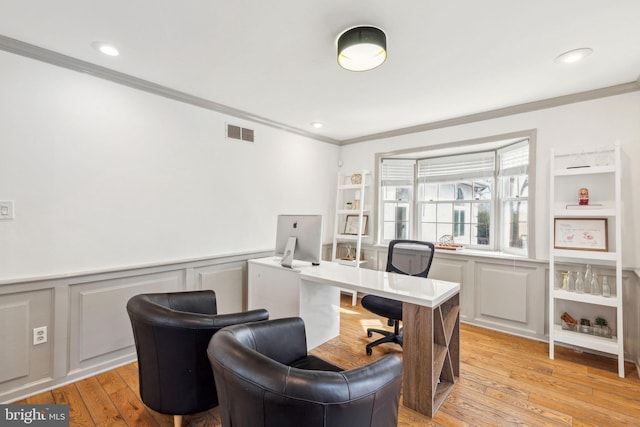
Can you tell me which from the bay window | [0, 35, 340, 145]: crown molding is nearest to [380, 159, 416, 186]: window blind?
the bay window

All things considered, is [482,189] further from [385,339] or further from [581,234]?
[385,339]

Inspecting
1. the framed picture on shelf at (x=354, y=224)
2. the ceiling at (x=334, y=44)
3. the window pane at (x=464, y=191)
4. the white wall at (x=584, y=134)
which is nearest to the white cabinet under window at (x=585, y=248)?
the white wall at (x=584, y=134)

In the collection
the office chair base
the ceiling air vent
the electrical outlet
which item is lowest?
the office chair base

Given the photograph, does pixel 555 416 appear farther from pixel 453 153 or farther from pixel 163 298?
pixel 453 153

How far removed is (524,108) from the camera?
3.09 m

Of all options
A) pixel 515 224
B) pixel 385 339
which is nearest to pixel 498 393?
pixel 385 339

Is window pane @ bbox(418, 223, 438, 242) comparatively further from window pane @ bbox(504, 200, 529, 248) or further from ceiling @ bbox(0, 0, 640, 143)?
ceiling @ bbox(0, 0, 640, 143)

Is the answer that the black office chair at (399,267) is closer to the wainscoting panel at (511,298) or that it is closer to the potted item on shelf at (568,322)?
the wainscoting panel at (511,298)

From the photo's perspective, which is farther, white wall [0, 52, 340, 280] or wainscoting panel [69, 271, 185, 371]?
wainscoting panel [69, 271, 185, 371]

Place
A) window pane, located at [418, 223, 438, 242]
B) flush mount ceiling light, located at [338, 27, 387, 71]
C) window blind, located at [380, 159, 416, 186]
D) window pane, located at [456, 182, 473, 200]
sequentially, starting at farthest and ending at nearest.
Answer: window blind, located at [380, 159, 416, 186]
window pane, located at [418, 223, 438, 242]
window pane, located at [456, 182, 473, 200]
flush mount ceiling light, located at [338, 27, 387, 71]

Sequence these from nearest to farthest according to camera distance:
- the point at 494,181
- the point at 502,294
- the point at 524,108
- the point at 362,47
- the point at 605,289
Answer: the point at 362,47
the point at 605,289
the point at 524,108
the point at 502,294
the point at 494,181

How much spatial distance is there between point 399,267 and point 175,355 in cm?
210

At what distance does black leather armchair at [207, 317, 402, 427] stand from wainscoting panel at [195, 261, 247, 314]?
199 centimetres

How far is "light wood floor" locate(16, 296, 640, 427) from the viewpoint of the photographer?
1886 millimetres
